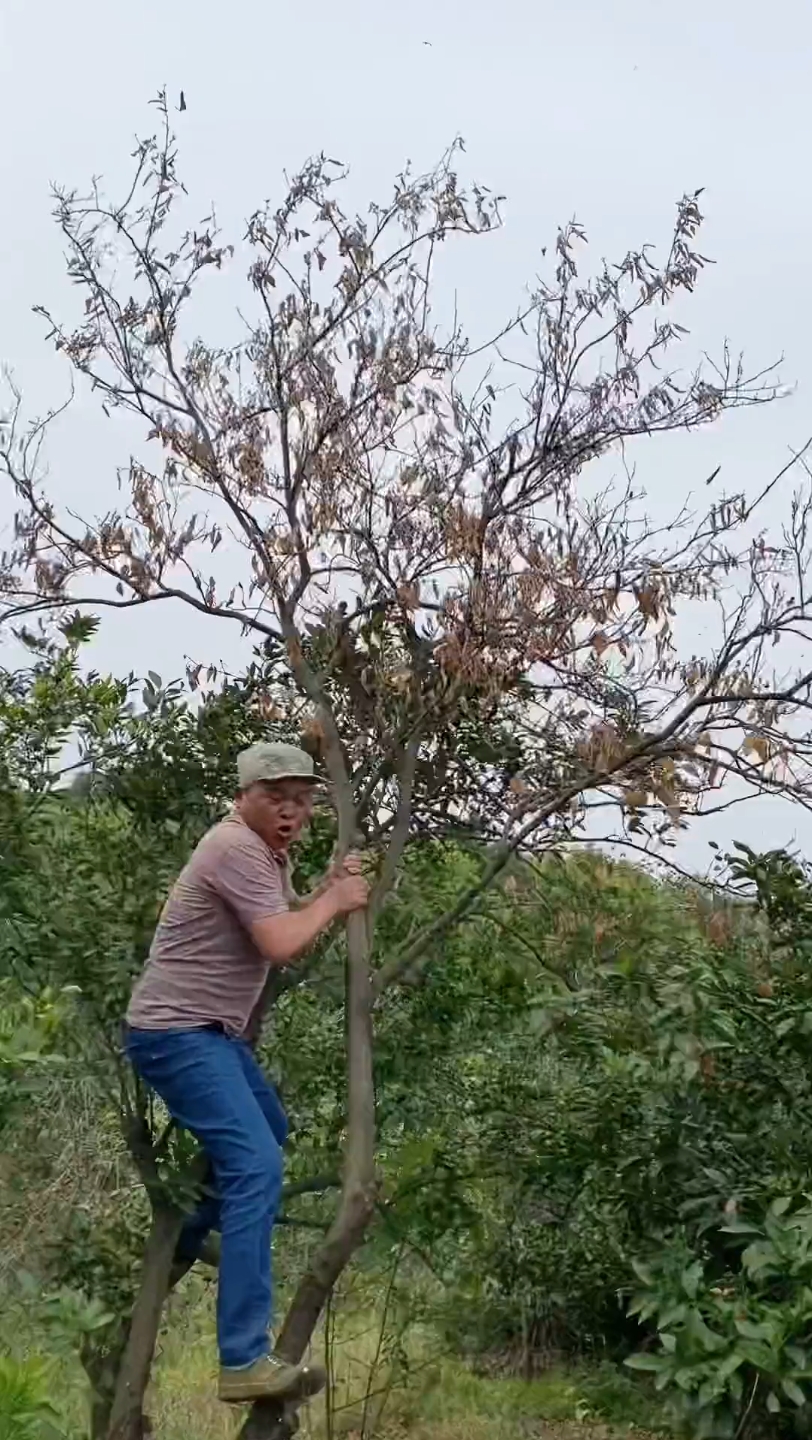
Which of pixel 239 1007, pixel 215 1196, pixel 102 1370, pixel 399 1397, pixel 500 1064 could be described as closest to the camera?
pixel 239 1007

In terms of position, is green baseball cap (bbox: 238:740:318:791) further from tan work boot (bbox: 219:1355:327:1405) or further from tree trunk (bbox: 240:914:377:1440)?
tan work boot (bbox: 219:1355:327:1405)

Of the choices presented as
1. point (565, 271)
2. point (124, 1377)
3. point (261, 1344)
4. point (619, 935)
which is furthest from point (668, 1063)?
point (565, 271)

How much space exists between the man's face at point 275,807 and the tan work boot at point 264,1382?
1.31 metres

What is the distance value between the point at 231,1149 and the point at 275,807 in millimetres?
877

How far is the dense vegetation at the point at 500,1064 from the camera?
4512mm

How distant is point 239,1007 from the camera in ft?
14.3

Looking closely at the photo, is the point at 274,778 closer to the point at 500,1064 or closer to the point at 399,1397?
the point at 500,1064

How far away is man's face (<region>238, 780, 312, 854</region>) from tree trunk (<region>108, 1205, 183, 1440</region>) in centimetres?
118

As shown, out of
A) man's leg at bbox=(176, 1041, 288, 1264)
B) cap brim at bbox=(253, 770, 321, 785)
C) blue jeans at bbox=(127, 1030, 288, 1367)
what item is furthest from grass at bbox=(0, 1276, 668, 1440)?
cap brim at bbox=(253, 770, 321, 785)

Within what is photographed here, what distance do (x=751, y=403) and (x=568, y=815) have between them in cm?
138

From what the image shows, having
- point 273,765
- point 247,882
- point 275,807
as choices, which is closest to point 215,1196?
point 247,882

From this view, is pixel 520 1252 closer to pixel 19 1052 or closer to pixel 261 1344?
pixel 261 1344

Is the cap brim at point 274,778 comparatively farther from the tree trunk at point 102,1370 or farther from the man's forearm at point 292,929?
the tree trunk at point 102,1370

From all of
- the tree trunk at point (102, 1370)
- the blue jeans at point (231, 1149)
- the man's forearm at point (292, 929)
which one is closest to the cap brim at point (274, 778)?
the man's forearm at point (292, 929)
